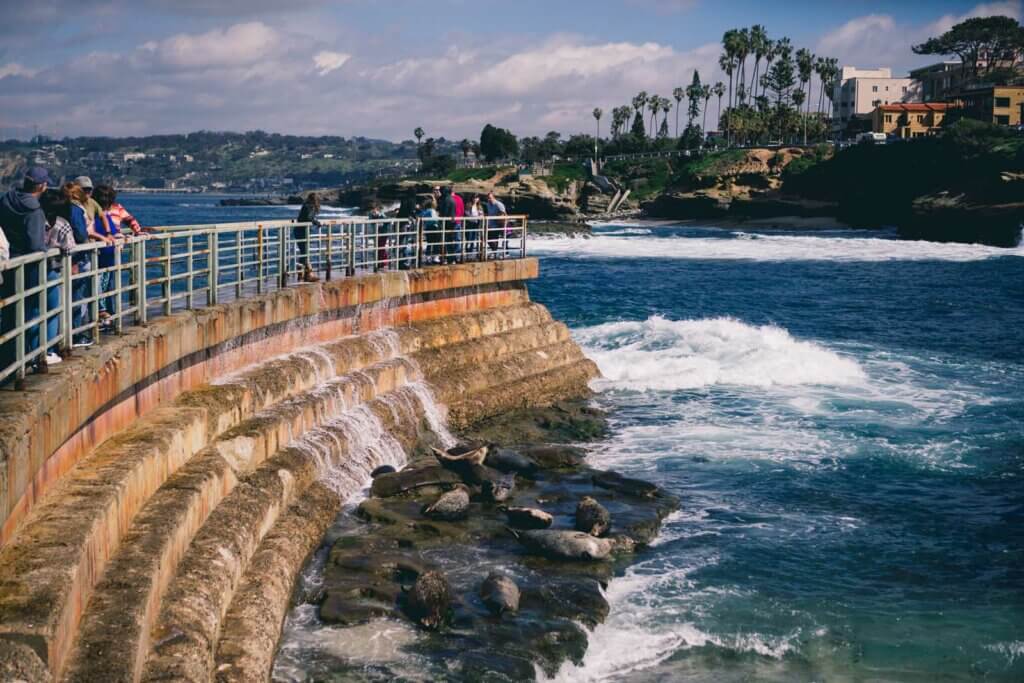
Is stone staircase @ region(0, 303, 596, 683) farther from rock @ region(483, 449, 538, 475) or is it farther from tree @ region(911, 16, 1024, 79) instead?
tree @ region(911, 16, 1024, 79)

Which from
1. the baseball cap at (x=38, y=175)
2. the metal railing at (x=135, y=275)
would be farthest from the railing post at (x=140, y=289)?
the baseball cap at (x=38, y=175)

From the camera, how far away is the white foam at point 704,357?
26359 millimetres

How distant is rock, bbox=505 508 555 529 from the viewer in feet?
46.6

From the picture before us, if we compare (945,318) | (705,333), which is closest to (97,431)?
(705,333)

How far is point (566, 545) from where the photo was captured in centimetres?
A: 1336

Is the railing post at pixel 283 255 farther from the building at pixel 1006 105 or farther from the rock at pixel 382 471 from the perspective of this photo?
the building at pixel 1006 105

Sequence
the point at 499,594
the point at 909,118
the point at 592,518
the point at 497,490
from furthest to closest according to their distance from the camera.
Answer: the point at 909,118, the point at 497,490, the point at 592,518, the point at 499,594

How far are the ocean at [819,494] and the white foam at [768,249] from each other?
35.1 m

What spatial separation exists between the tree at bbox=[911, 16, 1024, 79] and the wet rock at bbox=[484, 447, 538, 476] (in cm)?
14064

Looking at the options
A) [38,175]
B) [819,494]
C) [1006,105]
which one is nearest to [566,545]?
[819,494]

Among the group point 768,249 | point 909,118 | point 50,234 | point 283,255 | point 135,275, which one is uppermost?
point 909,118

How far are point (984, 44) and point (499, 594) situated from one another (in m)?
153

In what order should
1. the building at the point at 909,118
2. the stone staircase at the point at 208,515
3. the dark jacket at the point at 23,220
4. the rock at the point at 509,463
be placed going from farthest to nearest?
the building at the point at 909,118 < the rock at the point at 509,463 < the dark jacket at the point at 23,220 < the stone staircase at the point at 208,515

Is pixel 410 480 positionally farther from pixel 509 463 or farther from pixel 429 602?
pixel 429 602
